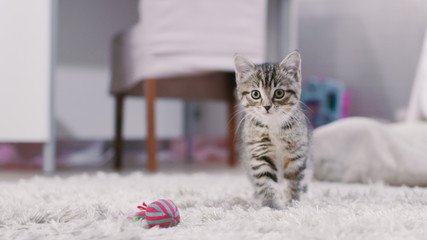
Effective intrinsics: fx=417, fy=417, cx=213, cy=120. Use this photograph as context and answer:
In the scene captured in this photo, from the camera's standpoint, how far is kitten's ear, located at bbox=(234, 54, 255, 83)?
117 centimetres

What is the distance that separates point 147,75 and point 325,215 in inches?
54.9

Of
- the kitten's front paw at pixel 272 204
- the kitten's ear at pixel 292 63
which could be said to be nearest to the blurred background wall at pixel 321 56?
the kitten's ear at pixel 292 63

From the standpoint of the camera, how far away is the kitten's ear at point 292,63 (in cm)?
112

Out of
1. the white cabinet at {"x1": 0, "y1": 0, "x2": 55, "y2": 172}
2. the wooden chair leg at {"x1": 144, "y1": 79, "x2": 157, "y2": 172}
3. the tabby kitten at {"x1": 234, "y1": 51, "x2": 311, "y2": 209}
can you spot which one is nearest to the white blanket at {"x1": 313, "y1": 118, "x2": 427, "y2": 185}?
the tabby kitten at {"x1": 234, "y1": 51, "x2": 311, "y2": 209}

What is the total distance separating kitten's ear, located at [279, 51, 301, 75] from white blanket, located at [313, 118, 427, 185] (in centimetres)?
58

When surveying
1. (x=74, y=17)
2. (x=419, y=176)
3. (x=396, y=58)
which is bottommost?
(x=419, y=176)

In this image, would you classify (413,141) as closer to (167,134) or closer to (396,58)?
(396,58)

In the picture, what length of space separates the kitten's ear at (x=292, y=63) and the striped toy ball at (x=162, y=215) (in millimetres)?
519

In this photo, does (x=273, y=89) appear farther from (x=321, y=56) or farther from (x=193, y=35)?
(x=321, y=56)

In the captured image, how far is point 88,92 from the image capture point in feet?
10.6

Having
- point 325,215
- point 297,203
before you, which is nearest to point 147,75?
point 297,203

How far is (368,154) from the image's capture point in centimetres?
162

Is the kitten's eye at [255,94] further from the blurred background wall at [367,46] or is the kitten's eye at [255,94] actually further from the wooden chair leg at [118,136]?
the blurred background wall at [367,46]

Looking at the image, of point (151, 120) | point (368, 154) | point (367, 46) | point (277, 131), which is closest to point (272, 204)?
point (277, 131)
